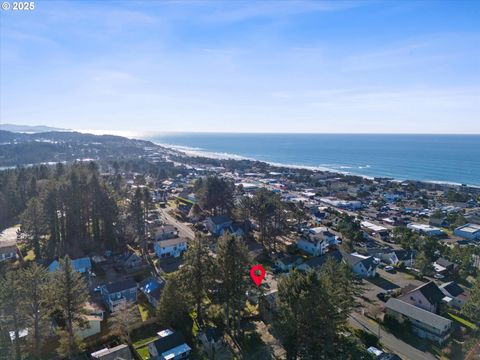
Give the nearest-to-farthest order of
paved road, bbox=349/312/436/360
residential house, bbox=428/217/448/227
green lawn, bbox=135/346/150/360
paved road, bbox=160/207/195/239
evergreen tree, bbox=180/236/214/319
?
green lawn, bbox=135/346/150/360 → paved road, bbox=349/312/436/360 → evergreen tree, bbox=180/236/214/319 → paved road, bbox=160/207/195/239 → residential house, bbox=428/217/448/227

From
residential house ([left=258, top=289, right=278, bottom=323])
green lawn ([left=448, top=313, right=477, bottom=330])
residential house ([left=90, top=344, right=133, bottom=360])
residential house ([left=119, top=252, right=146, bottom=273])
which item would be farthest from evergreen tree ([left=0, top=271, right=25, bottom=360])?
green lawn ([left=448, top=313, right=477, bottom=330])

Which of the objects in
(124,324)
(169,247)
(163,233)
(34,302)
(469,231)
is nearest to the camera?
(34,302)

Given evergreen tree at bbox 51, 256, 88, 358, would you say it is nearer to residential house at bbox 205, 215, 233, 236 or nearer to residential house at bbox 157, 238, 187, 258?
residential house at bbox 157, 238, 187, 258

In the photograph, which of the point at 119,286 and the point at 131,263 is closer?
the point at 119,286

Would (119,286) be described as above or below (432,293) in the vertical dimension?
above

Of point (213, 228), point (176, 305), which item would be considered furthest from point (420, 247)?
point (176, 305)

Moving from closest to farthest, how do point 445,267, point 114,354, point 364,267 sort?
point 114,354
point 364,267
point 445,267

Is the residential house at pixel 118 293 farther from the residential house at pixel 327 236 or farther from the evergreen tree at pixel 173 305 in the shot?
the residential house at pixel 327 236

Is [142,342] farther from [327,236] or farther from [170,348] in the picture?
[327,236]

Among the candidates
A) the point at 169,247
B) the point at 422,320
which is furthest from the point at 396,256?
the point at 169,247
